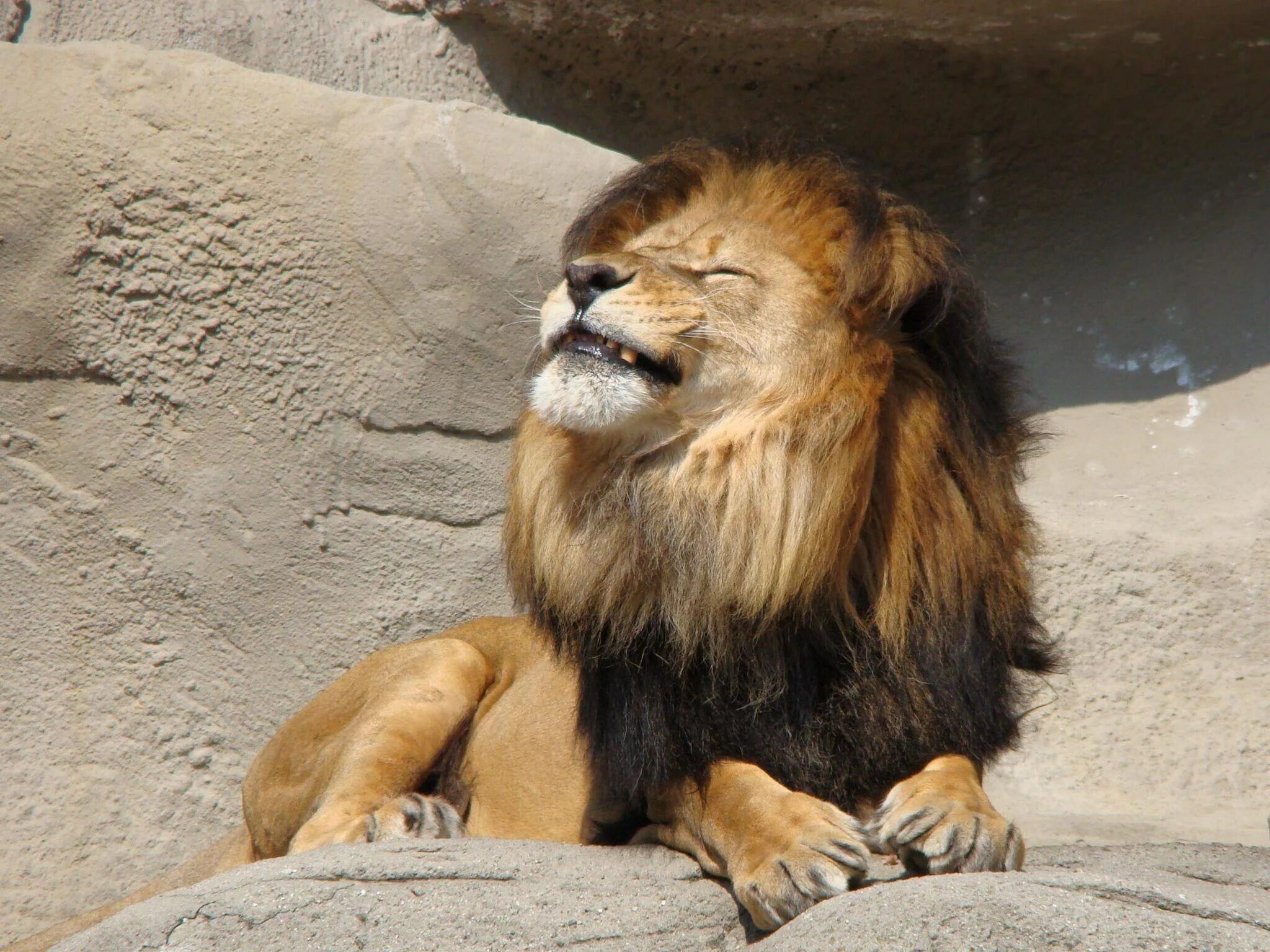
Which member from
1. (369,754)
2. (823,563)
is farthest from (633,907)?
(369,754)

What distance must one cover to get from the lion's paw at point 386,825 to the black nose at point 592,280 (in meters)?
1.10

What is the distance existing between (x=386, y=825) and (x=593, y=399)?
99cm

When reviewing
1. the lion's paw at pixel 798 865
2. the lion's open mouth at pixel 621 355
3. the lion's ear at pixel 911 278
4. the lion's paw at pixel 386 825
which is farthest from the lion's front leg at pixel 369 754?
the lion's ear at pixel 911 278

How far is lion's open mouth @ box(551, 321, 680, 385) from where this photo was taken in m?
2.75

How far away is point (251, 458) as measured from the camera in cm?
410

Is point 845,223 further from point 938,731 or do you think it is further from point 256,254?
point 256,254

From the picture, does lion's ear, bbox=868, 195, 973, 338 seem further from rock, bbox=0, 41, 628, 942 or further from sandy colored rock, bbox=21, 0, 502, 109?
sandy colored rock, bbox=21, 0, 502, 109

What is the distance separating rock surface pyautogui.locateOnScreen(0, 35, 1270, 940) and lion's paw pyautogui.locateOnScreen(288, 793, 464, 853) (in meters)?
1.04

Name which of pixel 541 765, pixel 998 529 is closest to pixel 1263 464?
pixel 998 529

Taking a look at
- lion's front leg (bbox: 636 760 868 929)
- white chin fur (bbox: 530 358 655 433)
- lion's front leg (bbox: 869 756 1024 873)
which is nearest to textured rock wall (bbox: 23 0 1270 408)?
white chin fur (bbox: 530 358 655 433)

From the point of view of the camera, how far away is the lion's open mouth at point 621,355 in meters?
2.75

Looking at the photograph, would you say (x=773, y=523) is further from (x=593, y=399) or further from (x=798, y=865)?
(x=798, y=865)

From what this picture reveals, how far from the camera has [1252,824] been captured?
4160 millimetres

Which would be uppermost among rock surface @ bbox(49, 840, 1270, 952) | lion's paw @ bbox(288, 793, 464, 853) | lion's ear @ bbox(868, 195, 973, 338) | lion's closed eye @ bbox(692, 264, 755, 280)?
lion's ear @ bbox(868, 195, 973, 338)
